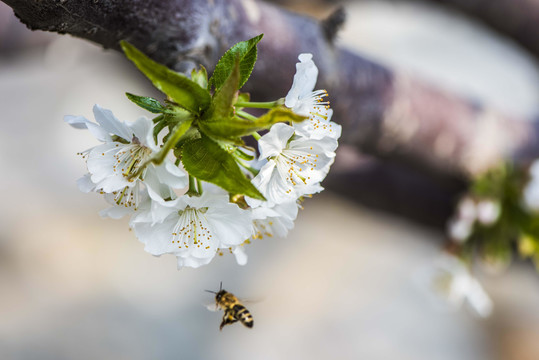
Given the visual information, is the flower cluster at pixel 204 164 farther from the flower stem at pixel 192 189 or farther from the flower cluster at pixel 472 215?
the flower cluster at pixel 472 215

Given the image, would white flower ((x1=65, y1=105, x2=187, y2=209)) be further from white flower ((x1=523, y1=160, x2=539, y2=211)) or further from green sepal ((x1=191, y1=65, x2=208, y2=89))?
white flower ((x1=523, y1=160, x2=539, y2=211))

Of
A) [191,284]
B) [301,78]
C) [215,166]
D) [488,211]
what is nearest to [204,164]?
[215,166]

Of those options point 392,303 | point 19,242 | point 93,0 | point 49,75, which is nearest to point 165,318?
point 19,242

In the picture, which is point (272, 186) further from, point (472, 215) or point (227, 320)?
point (472, 215)

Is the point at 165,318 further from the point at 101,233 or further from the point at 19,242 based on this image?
the point at 19,242

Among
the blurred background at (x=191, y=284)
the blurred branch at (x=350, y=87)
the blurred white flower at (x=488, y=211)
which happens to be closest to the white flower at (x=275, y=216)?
the blurred branch at (x=350, y=87)

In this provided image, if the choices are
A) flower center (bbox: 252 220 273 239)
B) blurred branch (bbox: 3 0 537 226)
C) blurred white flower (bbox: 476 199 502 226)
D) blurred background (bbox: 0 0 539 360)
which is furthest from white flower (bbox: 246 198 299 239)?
blurred background (bbox: 0 0 539 360)
